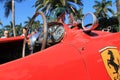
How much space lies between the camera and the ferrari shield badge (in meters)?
4.48

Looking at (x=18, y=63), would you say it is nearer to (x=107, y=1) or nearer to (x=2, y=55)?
(x=2, y=55)

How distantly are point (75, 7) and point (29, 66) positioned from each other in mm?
50458

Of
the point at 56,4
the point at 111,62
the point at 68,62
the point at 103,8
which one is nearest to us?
the point at 68,62

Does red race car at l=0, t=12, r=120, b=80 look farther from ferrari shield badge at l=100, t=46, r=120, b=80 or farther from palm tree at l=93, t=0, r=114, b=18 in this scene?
palm tree at l=93, t=0, r=114, b=18

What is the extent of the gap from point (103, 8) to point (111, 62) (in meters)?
69.4

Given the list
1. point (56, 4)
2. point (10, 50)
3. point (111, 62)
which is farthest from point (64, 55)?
point (56, 4)

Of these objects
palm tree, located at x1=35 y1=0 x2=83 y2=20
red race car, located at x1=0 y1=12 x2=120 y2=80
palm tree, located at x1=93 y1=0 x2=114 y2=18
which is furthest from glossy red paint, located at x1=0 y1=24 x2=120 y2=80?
palm tree, located at x1=93 y1=0 x2=114 y2=18

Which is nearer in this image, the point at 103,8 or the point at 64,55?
the point at 64,55

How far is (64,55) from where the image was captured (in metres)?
4.04

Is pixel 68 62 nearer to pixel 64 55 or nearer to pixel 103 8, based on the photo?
pixel 64 55

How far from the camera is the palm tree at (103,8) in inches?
2827

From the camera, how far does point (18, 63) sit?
364cm

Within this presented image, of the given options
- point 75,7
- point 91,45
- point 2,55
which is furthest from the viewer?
point 75,7

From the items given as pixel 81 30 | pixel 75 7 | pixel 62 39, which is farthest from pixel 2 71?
pixel 75 7
